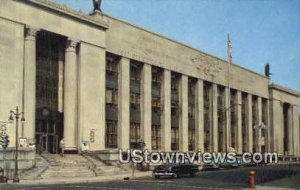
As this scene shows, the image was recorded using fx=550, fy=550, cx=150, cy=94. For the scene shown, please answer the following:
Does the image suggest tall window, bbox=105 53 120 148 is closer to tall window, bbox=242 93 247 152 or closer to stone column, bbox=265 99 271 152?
tall window, bbox=242 93 247 152

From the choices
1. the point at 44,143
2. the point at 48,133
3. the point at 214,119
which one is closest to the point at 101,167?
the point at 44,143

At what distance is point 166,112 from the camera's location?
7744cm

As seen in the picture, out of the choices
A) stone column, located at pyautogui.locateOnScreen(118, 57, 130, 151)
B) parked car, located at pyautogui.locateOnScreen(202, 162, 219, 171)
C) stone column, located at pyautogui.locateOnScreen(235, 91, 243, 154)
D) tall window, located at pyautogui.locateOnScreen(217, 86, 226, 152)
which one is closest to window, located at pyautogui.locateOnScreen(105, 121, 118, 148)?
stone column, located at pyautogui.locateOnScreen(118, 57, 130, 151)

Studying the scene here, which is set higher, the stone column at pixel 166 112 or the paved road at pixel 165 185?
the stone column at pixel 166 112

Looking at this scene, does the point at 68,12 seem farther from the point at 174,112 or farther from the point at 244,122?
the point at 244,122

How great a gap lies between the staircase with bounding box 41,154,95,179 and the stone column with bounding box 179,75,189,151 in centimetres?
2668

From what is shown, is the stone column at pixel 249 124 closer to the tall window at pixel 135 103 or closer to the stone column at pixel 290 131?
the stone column at pixel 290 131

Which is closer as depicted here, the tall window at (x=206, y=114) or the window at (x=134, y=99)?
the window at (x=134, y=99)

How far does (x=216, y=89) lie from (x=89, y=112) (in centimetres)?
3447

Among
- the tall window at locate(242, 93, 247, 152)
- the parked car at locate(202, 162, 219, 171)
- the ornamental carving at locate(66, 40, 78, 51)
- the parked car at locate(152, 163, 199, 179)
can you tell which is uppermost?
the ornamental carving at locate(66, 40, 78, 51)

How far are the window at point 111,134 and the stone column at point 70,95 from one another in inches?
254

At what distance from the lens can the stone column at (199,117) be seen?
8519cm

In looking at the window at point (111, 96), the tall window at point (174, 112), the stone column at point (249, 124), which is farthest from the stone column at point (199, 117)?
the window at point (111, 96)

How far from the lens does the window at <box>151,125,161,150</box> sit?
74875 mm
